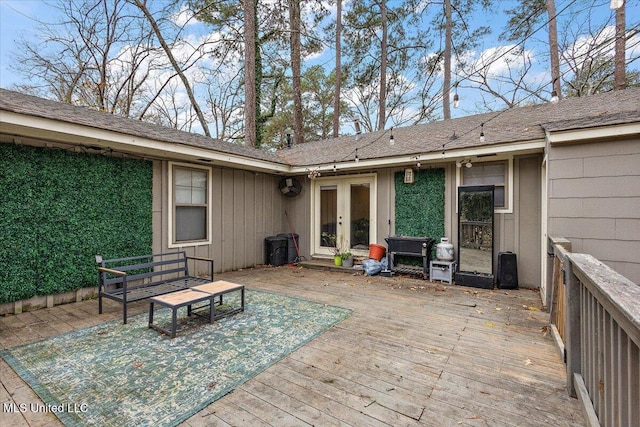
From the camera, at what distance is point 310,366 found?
2473 millimetres

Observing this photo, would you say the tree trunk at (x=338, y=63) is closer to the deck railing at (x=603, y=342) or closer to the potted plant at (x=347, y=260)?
the potted plant at (x=347, y=260)

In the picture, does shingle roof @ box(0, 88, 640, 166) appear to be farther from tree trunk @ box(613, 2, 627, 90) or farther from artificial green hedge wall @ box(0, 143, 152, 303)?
tree trunk @ box(613, 2, 627, 90)

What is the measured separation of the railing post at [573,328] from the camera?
205 cm

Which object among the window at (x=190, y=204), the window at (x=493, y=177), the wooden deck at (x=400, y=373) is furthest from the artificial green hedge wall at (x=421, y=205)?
the window at (x=190, y=204)

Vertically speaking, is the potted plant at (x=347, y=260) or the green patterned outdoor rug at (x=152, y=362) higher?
the potted plant at (x=347, y=260)

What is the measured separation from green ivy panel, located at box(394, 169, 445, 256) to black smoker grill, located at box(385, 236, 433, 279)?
306 millimetres

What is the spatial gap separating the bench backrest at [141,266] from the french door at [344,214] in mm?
3353

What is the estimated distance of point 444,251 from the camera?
217 inches

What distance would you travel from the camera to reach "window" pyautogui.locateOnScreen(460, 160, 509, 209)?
Result: 5.32 metres

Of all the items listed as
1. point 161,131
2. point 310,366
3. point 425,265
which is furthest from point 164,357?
point 425,265

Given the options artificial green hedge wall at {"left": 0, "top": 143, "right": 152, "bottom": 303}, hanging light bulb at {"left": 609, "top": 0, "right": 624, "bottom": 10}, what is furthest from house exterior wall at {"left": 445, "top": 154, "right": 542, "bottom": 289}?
artificial green hedge wall at {"left": 0, "top": 143, "right": 152, "bottom": 303}

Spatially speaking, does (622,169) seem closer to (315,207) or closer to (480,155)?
(480,155)

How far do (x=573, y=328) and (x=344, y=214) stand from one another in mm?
5238

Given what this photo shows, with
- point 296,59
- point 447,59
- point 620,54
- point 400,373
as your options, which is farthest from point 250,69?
point 620,54
